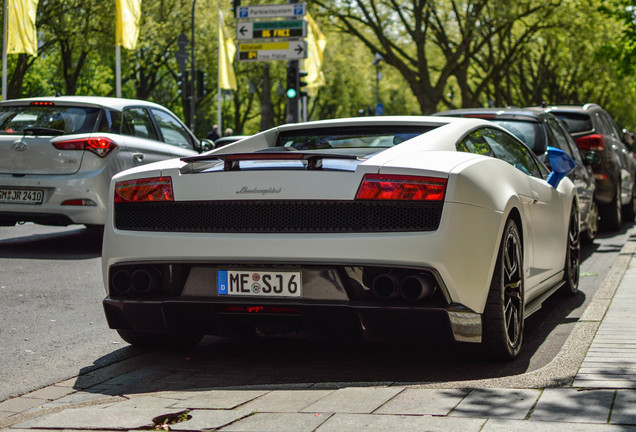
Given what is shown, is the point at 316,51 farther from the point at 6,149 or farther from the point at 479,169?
the point at 479,169

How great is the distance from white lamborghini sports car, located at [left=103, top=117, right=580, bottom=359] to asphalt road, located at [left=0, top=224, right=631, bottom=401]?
0.91 ft

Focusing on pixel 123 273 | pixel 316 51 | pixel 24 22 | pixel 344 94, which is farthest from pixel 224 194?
pixel 344 94

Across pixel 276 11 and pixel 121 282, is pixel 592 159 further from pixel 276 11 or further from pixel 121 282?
pixel 276 11

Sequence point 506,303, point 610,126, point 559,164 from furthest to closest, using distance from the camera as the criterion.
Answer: point 610,126 → point 559,164 → point 506,303

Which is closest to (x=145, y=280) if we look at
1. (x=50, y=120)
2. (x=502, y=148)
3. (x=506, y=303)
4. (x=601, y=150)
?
(x=506, y=303)

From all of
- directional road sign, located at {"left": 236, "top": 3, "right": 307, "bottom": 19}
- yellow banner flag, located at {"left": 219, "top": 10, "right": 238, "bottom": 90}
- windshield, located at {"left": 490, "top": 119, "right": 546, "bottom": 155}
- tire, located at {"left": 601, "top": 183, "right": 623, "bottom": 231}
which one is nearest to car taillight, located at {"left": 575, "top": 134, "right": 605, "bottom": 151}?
tire, located at {"left": 601, "top": 183, "right": 623, "bottom": 231}

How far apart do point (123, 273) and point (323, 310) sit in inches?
43.0

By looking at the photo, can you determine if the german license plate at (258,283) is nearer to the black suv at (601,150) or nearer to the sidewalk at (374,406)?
the sidewalk at (374,406)

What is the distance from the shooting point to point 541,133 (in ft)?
32.4

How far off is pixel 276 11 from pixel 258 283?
19029mm

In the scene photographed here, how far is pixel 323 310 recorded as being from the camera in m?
4.77

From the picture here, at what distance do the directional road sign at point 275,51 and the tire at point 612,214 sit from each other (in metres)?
10.7

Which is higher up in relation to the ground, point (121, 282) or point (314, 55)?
point (314, 55)

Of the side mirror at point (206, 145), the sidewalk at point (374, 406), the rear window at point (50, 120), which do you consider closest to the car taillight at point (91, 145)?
the rear window at point (50, 120)
